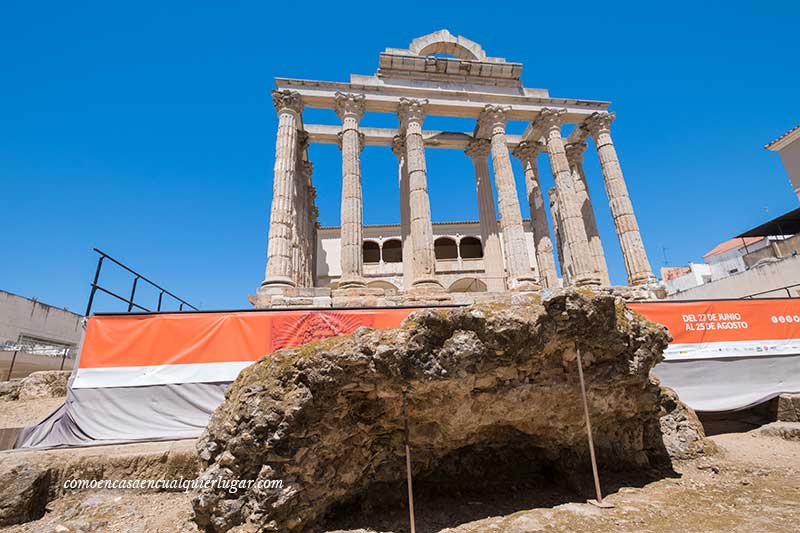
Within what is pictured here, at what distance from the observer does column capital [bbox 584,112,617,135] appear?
16656 millimetres

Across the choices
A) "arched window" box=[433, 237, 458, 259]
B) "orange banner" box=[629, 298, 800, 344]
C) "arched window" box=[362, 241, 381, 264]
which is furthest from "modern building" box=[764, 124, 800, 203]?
"arched window" box=[362, 241, 381, 264]

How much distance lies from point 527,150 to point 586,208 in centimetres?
415

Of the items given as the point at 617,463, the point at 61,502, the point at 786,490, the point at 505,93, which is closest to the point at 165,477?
the point at 61,502

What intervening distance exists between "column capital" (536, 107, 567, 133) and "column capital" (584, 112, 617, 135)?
162 centimetres

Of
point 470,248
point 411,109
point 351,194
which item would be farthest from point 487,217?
point 470,248

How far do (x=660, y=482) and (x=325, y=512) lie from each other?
403 cm

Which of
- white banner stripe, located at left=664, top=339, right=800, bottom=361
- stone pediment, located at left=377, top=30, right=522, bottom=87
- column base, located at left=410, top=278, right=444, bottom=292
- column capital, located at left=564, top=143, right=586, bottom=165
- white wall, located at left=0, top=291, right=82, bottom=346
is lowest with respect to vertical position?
white banner stripe, located at left=664, top=339, right=800, bottom=361

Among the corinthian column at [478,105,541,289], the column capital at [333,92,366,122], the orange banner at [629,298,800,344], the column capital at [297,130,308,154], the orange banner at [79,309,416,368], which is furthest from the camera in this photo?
the column capital at [297,130,308,154]

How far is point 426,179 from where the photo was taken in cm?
1452

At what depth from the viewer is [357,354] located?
3.48 metres

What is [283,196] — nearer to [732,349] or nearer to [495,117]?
[495,117]

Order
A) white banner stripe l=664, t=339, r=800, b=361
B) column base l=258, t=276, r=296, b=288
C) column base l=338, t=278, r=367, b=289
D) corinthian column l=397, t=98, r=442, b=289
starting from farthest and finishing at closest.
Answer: corinthian column l=397, t=98, r=442, b=289
column base l=338, t=278, r=367, b=289
column base l=258, t=276, r=296, b=288
white banner stripe l=664, t=339, r=800, b=361

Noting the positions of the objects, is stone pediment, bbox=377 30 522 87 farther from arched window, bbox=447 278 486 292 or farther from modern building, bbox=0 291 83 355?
modern building, bbox=0 291 83 355

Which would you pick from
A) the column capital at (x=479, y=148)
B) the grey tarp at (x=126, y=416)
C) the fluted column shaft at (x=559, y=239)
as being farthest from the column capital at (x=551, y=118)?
the grey tarp at (x=126, y=416)
